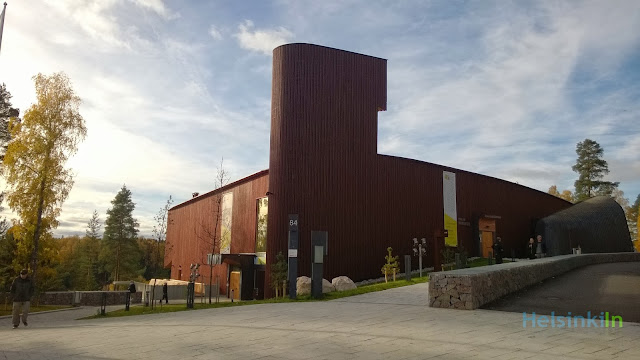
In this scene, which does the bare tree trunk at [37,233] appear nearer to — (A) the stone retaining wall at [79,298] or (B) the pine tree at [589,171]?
(A) the stone retaining wall at [79,298]

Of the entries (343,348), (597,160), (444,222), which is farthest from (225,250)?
(597,160)

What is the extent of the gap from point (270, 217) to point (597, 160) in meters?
53.4

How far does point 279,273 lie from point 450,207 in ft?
44.6

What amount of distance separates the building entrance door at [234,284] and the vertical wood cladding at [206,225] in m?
1.19

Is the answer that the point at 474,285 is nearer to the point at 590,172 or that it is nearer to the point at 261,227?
the point at 261,227

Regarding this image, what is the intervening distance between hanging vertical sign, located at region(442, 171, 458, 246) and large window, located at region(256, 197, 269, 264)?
1188 centimetres

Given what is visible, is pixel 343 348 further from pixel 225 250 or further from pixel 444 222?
pixel 225 250

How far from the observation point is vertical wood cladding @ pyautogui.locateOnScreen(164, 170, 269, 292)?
2959cm

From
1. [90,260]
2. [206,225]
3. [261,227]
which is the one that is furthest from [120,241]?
[261,227]

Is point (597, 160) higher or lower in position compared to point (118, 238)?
higher

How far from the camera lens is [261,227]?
91.5 feet

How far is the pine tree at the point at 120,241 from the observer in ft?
193

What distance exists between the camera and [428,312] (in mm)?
11234

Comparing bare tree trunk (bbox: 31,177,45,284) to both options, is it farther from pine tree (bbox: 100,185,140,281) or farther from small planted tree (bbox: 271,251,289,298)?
pine tree (bbox: 100,185,140,281)
